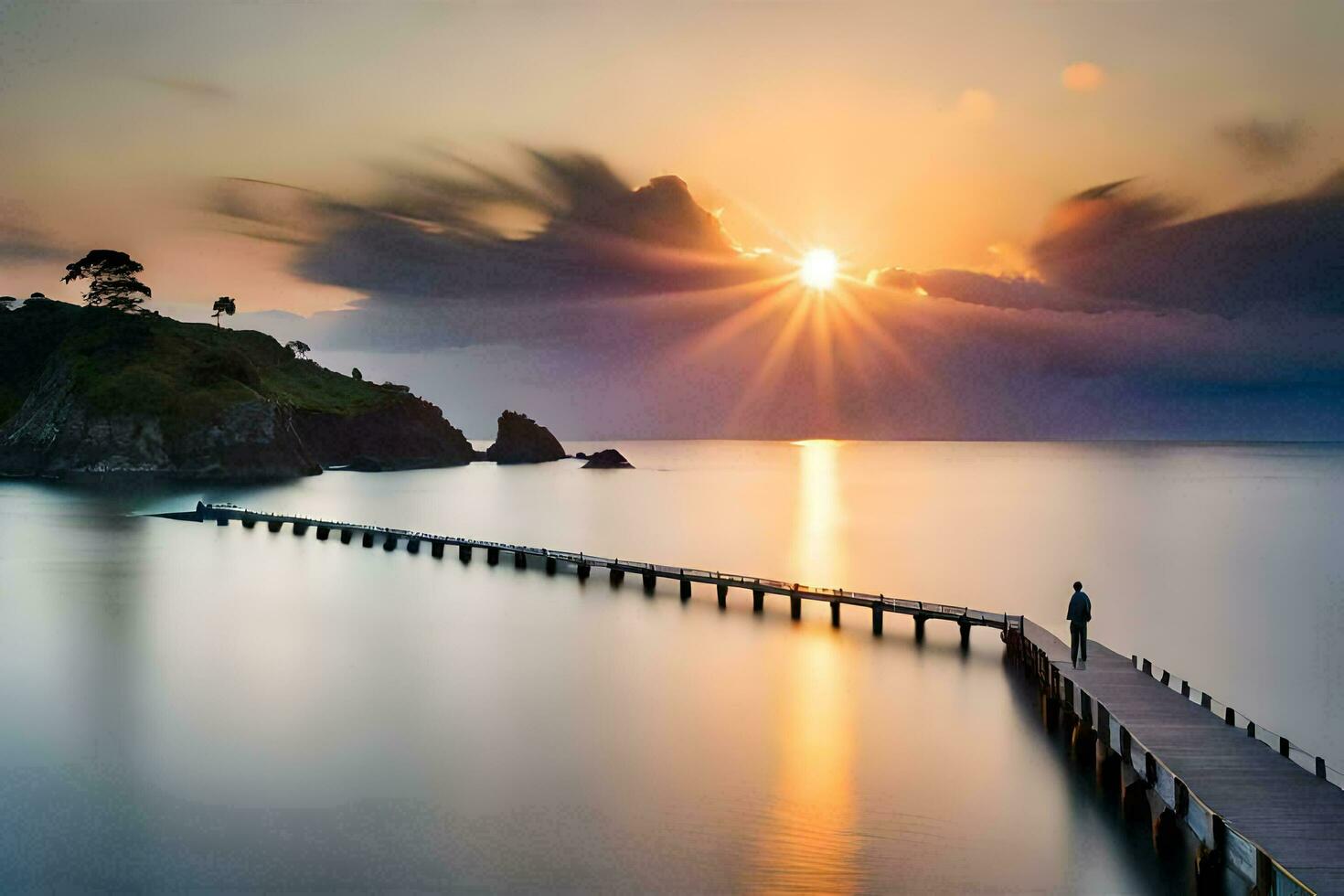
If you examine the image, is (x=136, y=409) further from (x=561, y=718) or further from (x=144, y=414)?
(x=561, y=718)

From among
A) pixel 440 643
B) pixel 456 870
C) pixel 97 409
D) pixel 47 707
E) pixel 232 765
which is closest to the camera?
pixel 456 870

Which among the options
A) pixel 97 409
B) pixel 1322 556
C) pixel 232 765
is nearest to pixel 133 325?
pixel 97 409

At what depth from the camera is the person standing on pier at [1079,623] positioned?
26969 millimetres

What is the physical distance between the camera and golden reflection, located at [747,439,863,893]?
18875 millimetres

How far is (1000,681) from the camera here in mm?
34062

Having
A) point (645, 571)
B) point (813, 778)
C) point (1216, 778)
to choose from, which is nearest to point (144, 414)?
point (645, 571)

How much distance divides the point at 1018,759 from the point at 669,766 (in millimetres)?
9730

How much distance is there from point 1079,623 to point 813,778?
9.27m

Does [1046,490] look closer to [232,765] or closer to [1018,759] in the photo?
[1018,759]

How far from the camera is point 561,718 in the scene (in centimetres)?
3062

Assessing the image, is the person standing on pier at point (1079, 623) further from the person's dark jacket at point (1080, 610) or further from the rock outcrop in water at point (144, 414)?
the rock outcrop in water at point (144, 414)

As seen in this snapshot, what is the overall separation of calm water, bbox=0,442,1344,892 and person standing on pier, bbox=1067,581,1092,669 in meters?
2.76

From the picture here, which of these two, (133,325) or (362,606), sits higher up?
(133,325)

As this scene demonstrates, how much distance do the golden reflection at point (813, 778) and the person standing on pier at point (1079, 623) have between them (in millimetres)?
7267
